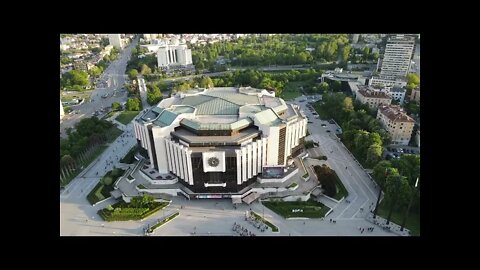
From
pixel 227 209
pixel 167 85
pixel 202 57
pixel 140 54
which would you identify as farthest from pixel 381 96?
pixel 140 54

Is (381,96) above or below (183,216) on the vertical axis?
above

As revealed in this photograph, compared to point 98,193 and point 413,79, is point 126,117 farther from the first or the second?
point 413,79

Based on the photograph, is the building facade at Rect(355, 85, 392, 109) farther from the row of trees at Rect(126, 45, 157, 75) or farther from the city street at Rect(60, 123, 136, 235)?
the row of trees at Rect(126, 45, 157, 75)

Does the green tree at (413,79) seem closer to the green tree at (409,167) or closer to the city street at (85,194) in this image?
the green tree at (409,167)

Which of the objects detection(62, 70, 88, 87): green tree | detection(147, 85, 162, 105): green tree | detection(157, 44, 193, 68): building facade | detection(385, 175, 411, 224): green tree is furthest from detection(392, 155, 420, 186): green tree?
detection(62, 70, 88, 87): green tree

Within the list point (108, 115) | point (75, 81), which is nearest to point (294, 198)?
point (108, 115)

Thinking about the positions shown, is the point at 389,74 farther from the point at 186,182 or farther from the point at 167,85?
the point at 186,182
